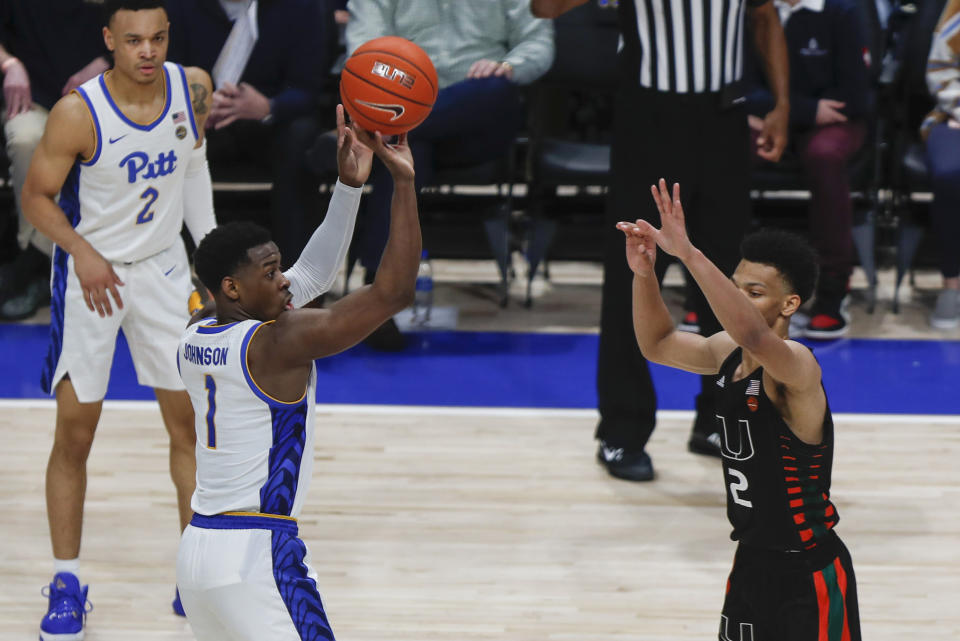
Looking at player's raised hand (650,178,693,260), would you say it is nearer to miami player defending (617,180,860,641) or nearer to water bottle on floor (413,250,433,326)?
miami player defending (617,180,860,641)

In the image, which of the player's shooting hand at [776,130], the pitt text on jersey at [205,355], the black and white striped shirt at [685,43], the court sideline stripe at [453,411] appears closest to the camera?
the pitt text on jersey at [205,355]

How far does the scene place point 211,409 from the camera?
3010mm

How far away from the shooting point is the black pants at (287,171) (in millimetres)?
6805

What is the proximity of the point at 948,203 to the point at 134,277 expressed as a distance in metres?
4.54

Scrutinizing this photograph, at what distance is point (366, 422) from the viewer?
5.80 metres

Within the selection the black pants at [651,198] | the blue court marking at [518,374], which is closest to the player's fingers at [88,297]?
the black pants at [651,198]

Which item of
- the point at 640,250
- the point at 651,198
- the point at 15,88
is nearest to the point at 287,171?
the point at 15,88

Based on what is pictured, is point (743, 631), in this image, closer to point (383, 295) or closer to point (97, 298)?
point (383, 295)

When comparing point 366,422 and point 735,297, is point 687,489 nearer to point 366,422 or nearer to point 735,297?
point 366,422

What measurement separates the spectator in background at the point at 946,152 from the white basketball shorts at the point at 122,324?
438cm

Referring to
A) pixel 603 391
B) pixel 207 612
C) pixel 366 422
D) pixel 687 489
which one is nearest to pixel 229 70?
pixel 366 422

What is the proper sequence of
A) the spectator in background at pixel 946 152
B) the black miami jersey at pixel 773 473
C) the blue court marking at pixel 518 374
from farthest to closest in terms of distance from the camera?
1. the spectator in background at pixel 946 152
2. the blue court marking at pixel 518 374
3. the black miami jersey at pixel 773 473

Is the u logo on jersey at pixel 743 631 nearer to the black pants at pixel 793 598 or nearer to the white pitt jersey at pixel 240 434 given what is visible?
the black pants at pixel 793 598

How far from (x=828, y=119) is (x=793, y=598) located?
14.7 ft
